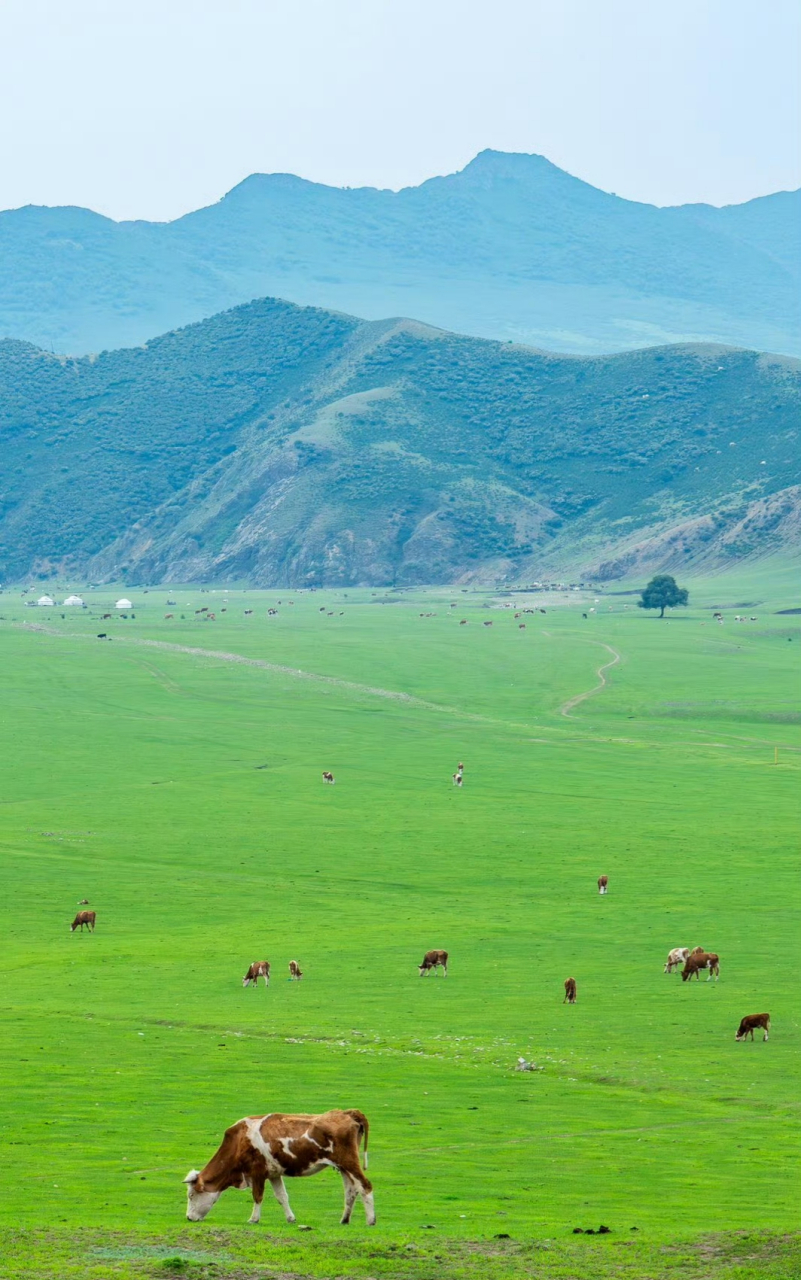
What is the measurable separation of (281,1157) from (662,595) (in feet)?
547

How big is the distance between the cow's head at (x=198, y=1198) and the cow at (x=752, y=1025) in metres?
18.4

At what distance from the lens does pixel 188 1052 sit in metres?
36.6

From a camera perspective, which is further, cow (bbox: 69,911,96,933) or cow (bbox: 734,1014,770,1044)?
cow (bbox: 69,911,96,933)

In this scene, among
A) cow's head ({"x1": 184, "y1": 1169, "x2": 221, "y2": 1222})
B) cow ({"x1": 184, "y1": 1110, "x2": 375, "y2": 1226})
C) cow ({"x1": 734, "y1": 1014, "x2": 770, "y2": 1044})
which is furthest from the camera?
cow ({"x1": 734, "y1": 1014, "x2": 770, "y2": 1044})

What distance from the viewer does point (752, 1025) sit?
38812mm

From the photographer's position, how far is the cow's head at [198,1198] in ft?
75.8

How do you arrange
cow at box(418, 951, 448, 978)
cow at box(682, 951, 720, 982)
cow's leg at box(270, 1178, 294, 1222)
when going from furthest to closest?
cow at box(418, 951, 448, 978) < cow at box(682, 951, 720, 982) < cow's leg at box(270, 1178, 294, 1222)

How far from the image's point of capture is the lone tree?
18638cm

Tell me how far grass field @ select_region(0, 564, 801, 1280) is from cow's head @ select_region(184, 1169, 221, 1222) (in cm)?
41

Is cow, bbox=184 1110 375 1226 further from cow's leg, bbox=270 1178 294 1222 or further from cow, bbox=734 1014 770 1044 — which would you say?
cow, bbox=734 1014 770 1044

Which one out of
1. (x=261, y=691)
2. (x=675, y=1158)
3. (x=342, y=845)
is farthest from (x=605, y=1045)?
(x=261, y=691)

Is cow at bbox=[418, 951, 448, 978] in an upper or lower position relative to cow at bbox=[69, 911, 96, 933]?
upper

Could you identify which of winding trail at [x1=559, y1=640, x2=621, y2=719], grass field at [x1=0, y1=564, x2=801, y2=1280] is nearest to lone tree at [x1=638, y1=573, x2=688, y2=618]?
winding trail at [x1=559, y1=640, x2=621, y2=719]

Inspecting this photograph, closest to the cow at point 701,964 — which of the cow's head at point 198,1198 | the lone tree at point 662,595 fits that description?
the cow's head at point 198,1198
